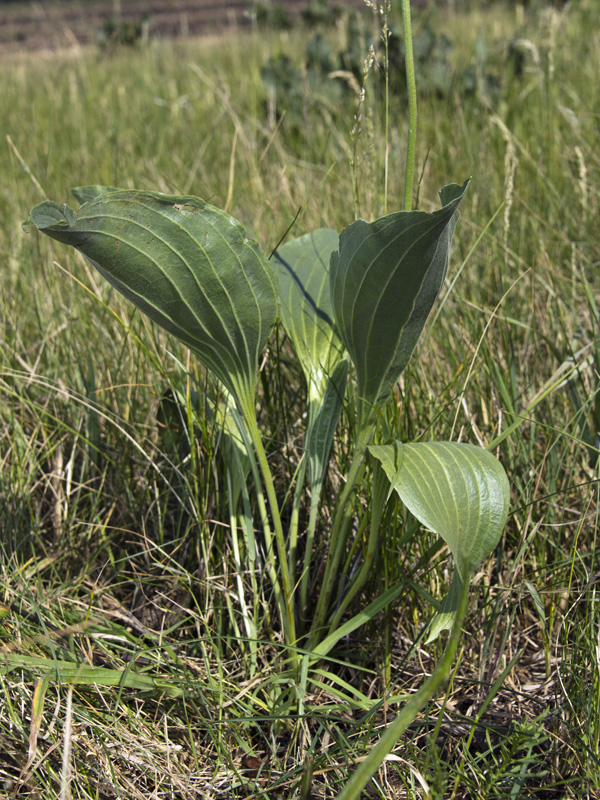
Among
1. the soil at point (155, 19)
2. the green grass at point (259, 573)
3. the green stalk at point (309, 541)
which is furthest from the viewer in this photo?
the soil at point (155, 19)

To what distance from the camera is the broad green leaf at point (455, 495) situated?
2.10 feet

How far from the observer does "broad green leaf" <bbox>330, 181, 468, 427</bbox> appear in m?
0.63

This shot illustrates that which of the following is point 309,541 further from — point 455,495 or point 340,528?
point 455,495

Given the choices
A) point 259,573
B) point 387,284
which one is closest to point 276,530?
point 259,573

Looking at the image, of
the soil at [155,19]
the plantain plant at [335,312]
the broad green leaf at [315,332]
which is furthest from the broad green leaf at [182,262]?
the soil at [155,19]

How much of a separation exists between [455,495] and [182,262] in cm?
36

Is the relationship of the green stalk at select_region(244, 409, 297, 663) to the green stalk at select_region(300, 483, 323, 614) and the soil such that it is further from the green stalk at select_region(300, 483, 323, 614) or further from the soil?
the soil

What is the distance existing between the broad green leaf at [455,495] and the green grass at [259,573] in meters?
0.15

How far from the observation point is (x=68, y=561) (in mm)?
1053

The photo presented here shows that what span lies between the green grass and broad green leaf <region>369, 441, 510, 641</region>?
0.48 feet

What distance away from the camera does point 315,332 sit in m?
0.95

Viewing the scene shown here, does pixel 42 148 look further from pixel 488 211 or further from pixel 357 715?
pixel 357 715

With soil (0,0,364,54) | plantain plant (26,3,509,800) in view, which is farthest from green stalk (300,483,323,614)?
soil (0,0,364,54)

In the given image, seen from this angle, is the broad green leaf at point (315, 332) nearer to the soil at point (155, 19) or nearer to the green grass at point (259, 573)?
the green grass at point (259, 573)
